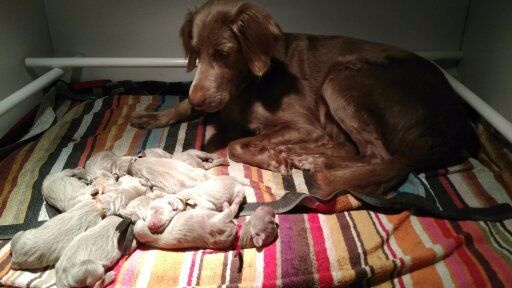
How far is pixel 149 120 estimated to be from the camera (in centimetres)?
237

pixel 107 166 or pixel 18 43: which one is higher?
pixel 18 43

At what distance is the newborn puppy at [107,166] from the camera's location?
1665 mm

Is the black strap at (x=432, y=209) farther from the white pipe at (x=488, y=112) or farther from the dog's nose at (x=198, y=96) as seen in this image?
the dog's nose at (x=198, y=96)

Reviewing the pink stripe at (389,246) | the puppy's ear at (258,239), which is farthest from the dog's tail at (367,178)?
the puppy's ear at (258,239)

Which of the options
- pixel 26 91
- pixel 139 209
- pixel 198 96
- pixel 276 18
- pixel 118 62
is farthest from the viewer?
pixel 276 18

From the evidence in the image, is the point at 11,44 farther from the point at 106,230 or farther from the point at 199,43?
the point at 106,230

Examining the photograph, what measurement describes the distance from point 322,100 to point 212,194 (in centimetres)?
93

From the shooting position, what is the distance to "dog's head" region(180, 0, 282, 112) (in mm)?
1821

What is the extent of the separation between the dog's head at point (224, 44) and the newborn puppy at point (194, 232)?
634 millimetres

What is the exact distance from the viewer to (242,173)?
187cm

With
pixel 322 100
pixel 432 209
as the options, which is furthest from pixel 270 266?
pixel 322 100

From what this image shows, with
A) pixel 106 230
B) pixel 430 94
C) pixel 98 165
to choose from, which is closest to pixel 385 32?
pixel 430 94

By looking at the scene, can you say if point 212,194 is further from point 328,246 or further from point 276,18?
point 276,18

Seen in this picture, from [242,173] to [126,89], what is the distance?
50.9 inches
